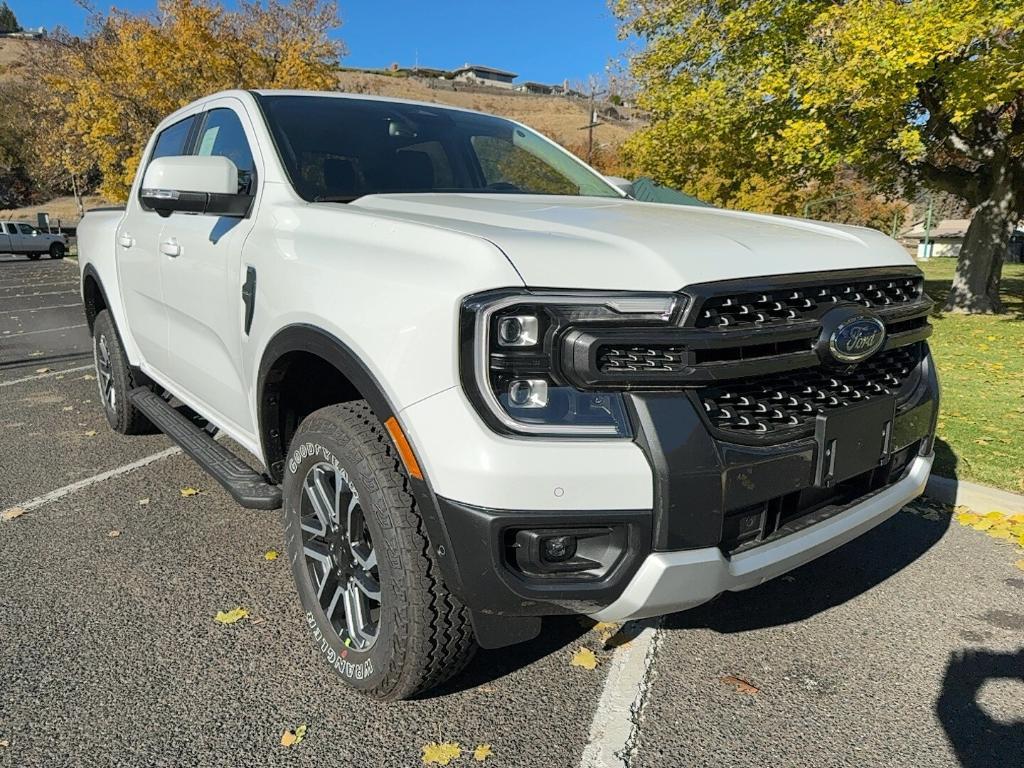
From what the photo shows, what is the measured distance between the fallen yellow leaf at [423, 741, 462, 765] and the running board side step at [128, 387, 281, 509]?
1059 mm

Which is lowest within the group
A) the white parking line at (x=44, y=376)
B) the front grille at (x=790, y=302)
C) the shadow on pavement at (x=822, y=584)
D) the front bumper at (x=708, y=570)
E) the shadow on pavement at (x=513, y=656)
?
the white parking line at (x=44, y=376)

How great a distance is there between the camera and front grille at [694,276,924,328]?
191cm

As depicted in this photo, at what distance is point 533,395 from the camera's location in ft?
5.94

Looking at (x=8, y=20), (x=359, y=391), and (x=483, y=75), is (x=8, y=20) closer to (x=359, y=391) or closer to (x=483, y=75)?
(x=483, y=75)

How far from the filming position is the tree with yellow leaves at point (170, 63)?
20641mm

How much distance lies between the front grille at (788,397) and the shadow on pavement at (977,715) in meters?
1.02

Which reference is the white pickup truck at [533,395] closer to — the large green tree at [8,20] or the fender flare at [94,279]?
the fender flare at [94,279]

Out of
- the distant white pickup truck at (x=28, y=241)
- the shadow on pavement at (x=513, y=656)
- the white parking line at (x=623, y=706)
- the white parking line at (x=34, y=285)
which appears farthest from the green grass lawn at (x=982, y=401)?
the distant white pickup truck at (x=28, y=241)

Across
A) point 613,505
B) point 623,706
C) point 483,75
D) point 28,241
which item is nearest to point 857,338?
point 613,505

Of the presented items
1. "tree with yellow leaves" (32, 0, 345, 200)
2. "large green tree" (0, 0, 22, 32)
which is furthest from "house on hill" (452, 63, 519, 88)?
"tree with yellow leaves" (32, 0, 345, 200)

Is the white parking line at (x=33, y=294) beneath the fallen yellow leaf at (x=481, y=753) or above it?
beneath

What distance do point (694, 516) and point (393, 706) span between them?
3.94ft

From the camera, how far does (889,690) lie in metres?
2.49

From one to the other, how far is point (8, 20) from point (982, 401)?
16330 centimetres
